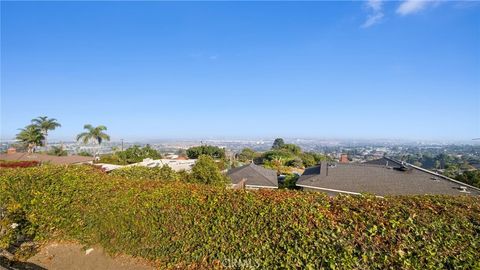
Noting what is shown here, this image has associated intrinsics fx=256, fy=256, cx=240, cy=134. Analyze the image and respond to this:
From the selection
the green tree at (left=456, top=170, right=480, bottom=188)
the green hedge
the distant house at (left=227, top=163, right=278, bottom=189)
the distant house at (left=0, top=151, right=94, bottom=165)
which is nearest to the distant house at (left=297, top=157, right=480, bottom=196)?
the distant house at (left=227, top=163, right=278, bottom=189)

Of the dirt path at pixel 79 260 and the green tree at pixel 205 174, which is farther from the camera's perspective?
the green tree at pixel 205 174

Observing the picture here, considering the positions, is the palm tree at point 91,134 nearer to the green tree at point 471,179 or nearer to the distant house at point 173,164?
the distant house at point 173,164

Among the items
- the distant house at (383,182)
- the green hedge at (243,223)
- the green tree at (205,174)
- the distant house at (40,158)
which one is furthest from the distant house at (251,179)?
the distant house at (40,158)

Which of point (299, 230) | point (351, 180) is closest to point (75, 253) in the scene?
point (299, 230)

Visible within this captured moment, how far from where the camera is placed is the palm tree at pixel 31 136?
4688 centimetres

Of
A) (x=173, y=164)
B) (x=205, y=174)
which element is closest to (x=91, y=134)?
(x=173, y=164)

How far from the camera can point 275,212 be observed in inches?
170

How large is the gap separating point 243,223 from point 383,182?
12464mm

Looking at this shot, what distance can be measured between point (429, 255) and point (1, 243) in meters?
7.59

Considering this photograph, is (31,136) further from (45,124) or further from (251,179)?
(251,179)

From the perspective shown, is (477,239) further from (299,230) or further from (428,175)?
(428,175)

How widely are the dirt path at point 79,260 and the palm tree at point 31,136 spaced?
5337 centimetres

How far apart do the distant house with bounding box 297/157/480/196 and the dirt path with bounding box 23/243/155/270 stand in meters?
10.5

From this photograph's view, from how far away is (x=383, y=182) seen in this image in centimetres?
1412
